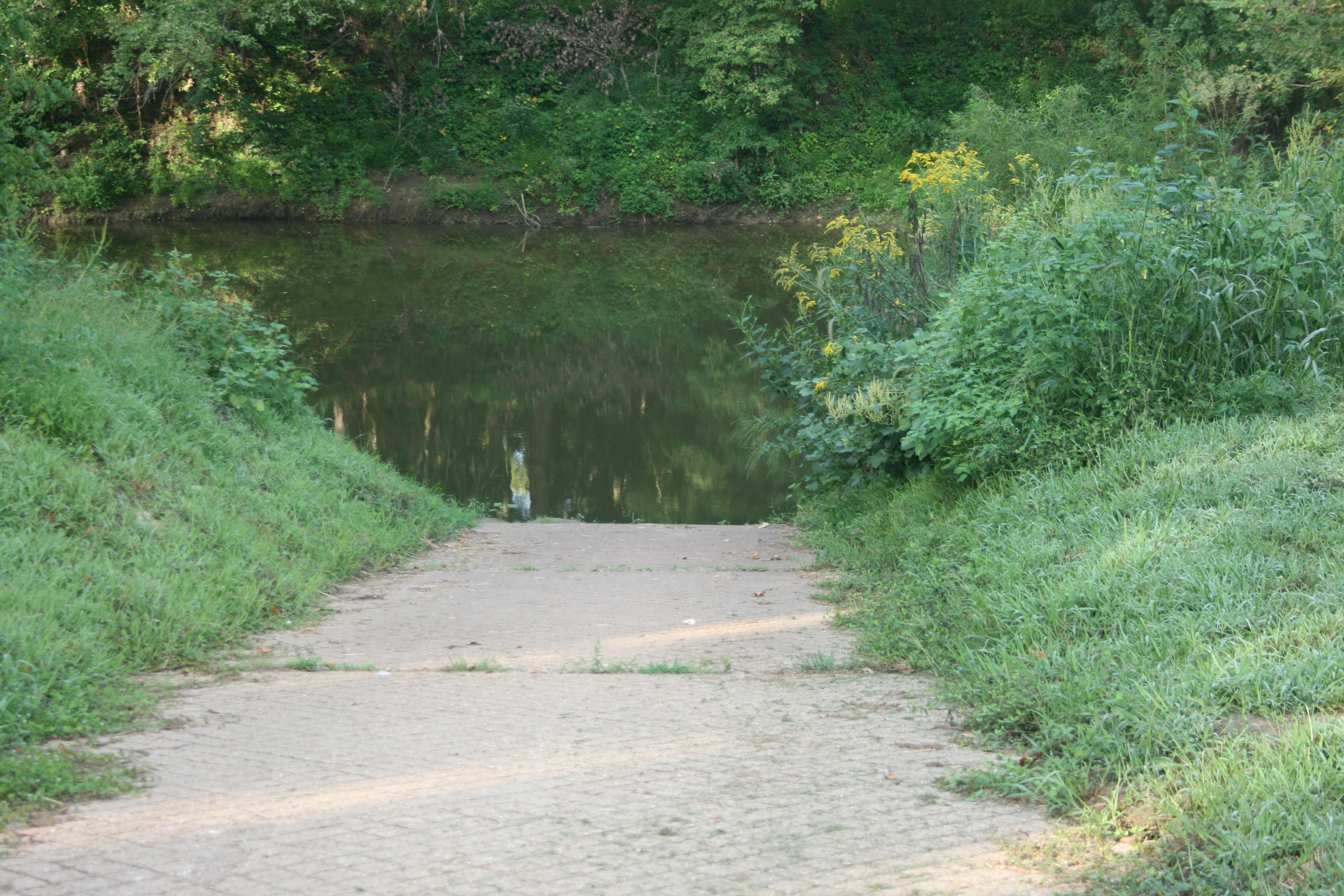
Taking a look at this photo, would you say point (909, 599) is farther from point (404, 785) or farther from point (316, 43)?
point (316, 43)

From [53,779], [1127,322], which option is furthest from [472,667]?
[1127,322]

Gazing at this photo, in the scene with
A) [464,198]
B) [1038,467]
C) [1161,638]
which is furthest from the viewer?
[464,198]

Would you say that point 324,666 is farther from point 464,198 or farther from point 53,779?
point 464,198

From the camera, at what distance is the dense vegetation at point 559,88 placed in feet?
83.9

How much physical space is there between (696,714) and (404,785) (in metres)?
1.13

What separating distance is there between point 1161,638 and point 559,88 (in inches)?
1183

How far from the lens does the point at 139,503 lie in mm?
6094

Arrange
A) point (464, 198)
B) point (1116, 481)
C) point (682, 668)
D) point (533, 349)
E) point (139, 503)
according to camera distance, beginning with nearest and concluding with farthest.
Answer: point (682, 668) < point (1116, 481) < point (139, 503) < point (533, 349) < point (464, 198)

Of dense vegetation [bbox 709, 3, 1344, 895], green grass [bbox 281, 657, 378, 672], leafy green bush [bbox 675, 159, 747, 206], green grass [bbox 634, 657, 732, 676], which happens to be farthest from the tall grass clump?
leafy green bush [bbox 675, 159, 747, 206]

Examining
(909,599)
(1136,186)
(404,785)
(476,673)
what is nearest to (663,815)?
(404,785)

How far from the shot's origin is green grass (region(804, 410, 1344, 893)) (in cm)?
282

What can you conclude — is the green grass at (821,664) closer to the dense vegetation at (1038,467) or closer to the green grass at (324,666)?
the dense vegetation at (1038,467)

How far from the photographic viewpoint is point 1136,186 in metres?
6.82

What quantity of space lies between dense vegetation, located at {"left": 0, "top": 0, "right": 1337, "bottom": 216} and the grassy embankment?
59.6 ft
